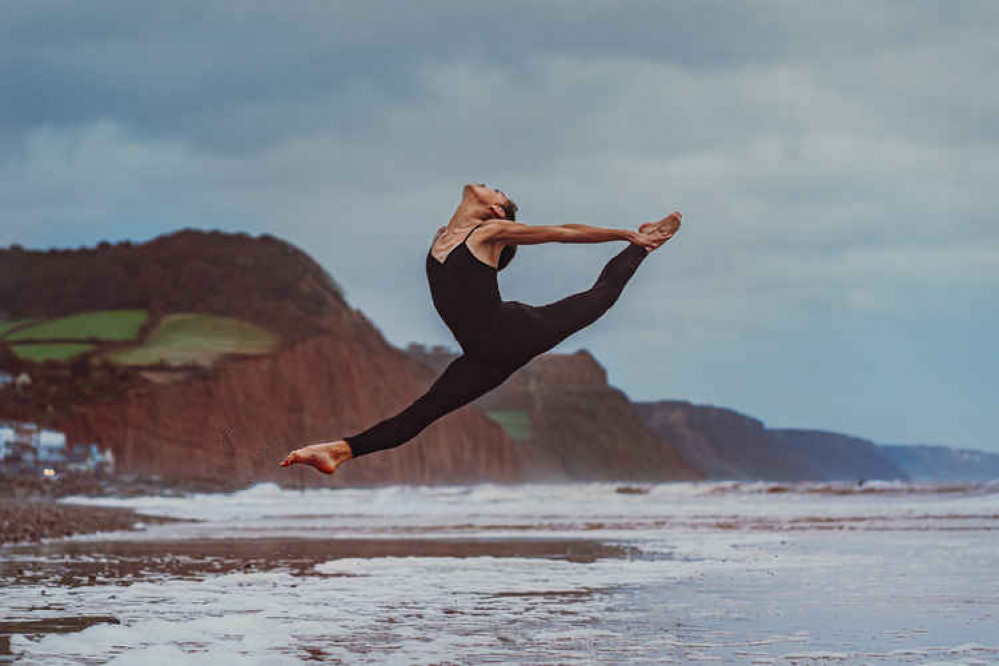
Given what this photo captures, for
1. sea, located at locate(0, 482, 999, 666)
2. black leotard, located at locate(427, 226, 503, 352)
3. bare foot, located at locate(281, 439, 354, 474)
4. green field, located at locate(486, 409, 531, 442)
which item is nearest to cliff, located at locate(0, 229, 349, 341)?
green field, located at locate(486, 409, 531, 442)

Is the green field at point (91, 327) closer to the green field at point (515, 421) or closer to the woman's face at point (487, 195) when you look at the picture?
the green field at point (515, 421)

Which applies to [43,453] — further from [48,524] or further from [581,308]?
[581,308]

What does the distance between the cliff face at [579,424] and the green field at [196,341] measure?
41642 mm

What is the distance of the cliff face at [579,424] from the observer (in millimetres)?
147375

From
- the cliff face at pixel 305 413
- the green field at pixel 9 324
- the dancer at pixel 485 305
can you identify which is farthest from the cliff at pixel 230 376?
the dancer at pixel 485 305

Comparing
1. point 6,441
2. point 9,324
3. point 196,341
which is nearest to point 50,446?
point 6,441

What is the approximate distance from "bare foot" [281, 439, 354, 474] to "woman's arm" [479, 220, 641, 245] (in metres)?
1.09

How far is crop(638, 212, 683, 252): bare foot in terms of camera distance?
5250mm

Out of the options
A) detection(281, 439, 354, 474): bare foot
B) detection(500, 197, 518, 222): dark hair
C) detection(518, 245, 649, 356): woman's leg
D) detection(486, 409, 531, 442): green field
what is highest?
detection(486, 409, 531, 442): green field

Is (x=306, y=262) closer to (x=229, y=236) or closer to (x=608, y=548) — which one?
(x=229, y=236)

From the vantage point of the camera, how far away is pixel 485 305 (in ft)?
16.0

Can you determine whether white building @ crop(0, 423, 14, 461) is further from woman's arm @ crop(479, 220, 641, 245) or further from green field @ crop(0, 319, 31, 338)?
woman's arm @ crop(479, 220, 641, 245)

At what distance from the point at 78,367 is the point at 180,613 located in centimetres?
8548

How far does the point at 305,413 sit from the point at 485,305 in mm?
89122
